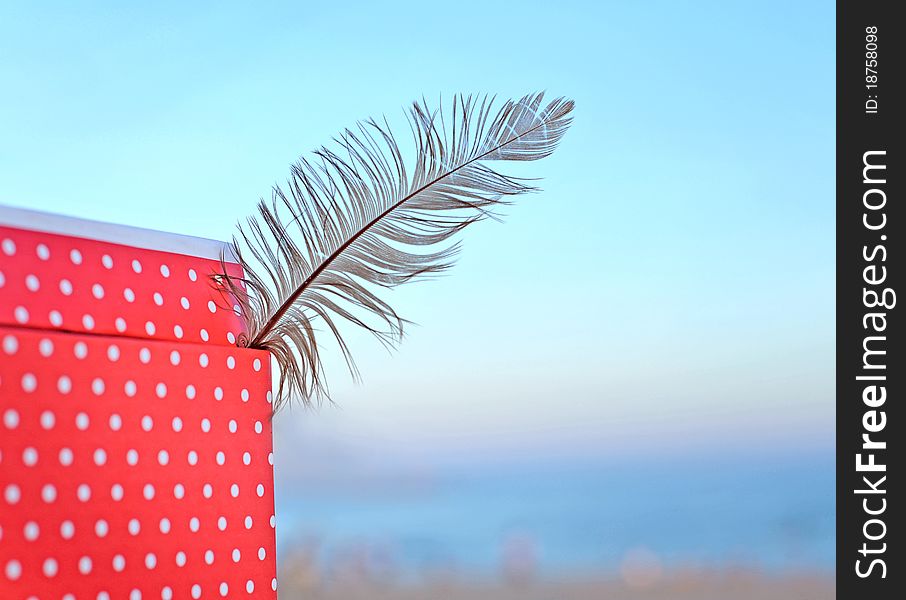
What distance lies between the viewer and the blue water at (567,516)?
6.07ft

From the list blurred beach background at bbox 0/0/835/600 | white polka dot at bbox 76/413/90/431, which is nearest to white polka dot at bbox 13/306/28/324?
white polka dot at bbox 76/413/90/431

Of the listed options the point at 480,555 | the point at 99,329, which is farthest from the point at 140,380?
the point at 480,555

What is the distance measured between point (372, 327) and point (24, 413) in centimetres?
41

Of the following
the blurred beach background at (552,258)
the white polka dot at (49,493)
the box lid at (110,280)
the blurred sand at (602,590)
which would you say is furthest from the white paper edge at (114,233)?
the blurred sand at (602,590)

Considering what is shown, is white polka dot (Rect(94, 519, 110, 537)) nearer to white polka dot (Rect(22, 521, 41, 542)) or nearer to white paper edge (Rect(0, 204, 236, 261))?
white polka dot (Rect(22, 521, 41, 542))

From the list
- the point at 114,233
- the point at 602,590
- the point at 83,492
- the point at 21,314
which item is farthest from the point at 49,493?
the point at 602,590

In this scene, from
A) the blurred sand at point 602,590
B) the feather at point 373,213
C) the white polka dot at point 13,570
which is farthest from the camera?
the blurred sand at point 602,590

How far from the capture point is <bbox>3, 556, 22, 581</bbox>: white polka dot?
0.86 meters

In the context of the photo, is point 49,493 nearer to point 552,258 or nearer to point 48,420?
point 48,420

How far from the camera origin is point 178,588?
3.34ft

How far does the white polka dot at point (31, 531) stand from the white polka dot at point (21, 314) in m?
0.20

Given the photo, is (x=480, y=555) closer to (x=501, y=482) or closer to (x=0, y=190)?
(x=501, y=482)

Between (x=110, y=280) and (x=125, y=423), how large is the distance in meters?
0.16

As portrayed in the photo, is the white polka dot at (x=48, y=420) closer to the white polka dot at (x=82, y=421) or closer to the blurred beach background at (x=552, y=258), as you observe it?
the white polka dot at (x=82, y=421)
